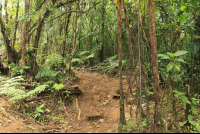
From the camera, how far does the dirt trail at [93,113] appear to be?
331 centimetres

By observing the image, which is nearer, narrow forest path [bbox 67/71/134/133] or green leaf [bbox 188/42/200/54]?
green leaf [bbox 188/42/200/54]

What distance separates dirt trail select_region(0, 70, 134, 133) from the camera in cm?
331

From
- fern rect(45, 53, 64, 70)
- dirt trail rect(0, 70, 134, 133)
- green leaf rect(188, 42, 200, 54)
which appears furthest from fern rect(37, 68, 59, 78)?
green leaf rect(188, 42, 200, 54)

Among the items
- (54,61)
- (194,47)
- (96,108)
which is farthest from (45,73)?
(194,47)

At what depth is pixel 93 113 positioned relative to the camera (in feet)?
15.4

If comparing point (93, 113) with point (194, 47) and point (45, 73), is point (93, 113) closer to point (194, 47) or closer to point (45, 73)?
point (45, 73)

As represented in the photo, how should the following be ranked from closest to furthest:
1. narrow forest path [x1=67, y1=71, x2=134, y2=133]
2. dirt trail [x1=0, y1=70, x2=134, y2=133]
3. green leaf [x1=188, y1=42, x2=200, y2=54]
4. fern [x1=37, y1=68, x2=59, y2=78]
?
green leaf [x1=188, y1=42, x2=200, y2=54]
dirt trail [x1=0, y1=70, x2=134, y2=133]
narrow forest path [x1=67, y1=71, x2=134, y2=133]
fern [x1=37, y1=68, x2=59, y2=78]

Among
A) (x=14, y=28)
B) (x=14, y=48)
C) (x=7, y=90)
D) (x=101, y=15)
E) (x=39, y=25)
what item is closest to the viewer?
(x=7, y=90)

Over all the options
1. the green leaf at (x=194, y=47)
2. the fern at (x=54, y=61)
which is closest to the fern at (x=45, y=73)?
the fern at (x=54, y=61)

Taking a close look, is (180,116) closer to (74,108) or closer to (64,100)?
(74,108)

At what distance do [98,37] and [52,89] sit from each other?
6099mm

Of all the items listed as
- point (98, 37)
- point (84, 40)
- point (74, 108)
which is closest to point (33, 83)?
point (74, 108)

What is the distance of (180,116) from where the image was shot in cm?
326

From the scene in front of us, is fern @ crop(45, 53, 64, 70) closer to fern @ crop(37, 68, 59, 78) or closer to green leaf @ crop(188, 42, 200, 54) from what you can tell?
fern @ crop(37, 68, 59, 78)
